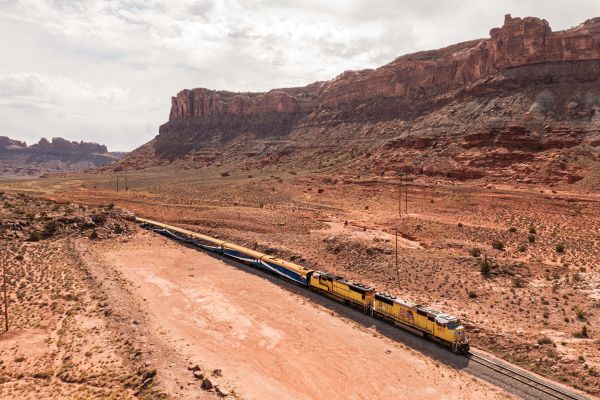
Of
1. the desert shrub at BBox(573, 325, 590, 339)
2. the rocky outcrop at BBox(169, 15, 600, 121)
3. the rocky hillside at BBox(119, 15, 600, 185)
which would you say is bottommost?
the desert shrub at BBox(573, 325, 590, 339)

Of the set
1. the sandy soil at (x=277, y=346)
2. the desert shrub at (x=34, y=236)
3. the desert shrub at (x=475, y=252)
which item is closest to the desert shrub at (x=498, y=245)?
the desert shrub at (x=475, y=252)

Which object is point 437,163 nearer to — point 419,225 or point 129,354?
point 419,225

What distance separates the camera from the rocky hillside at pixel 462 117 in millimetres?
74750

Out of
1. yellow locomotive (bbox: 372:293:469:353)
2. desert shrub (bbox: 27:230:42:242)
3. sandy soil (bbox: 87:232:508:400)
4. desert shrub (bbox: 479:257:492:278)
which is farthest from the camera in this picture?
desert shrub (bbox: 27:230:42:242)

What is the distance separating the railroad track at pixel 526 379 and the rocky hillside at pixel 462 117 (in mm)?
51121

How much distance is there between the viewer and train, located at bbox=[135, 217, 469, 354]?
25.4m

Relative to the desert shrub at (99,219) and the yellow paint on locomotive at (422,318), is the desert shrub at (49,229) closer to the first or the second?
the desert shrub at (99,219)

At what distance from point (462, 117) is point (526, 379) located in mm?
78566

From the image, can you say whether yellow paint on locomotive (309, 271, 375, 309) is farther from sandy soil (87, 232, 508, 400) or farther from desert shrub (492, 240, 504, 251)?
desert shrub (492, 240, 504, 251)

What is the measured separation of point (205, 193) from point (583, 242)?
221 ft

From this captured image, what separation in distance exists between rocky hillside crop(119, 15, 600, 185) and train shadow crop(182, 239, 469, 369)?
4916 cm

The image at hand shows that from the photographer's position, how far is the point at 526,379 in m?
22.6

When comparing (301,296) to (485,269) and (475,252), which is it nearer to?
(485,269)

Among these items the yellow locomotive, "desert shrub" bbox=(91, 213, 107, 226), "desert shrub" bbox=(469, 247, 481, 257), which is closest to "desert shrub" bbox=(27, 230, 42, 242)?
→ "desert shrub" bbox=(91, 213, 107, 226)
